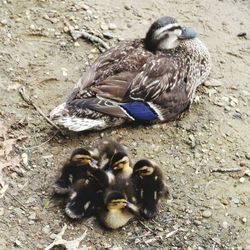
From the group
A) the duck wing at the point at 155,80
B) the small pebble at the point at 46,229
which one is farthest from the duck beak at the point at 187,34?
the small pebble at the point at 46,229

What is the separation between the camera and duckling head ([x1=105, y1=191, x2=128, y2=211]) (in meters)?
4.69

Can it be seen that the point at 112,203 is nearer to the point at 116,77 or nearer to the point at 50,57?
the point at 116,77

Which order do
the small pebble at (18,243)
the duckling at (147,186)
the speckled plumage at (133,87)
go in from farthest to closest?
1. the speckled plumage at (133,87)
2. the duckling at (147,186)
3. the small pebble at (18,243)

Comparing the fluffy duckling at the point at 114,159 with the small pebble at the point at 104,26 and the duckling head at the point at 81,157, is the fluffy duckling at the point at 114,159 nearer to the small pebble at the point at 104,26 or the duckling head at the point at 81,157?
the duckling head at the point at 81,157

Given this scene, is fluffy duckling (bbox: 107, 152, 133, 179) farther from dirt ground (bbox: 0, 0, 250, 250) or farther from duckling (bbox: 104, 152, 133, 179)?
dirt ground (bbox: 0, 0, 250, 250)

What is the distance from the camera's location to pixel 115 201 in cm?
468

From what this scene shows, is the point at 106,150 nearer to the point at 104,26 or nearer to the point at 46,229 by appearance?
the point at 46,229

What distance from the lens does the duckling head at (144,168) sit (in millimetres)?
4879

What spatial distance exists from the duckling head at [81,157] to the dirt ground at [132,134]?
0.95 feet

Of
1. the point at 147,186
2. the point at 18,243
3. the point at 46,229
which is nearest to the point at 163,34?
the point at 147,186

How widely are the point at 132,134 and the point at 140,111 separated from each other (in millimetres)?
171

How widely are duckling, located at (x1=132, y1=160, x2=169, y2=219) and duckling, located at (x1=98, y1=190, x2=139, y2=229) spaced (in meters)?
0.07

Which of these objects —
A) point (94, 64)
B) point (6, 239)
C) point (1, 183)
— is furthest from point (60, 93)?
point (6, 239)

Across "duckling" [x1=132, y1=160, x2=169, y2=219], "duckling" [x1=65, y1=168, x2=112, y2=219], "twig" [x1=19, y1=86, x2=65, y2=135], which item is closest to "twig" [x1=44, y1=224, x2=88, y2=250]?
"duckling" [x1=65, y1=168, x2=112, y2=219]
